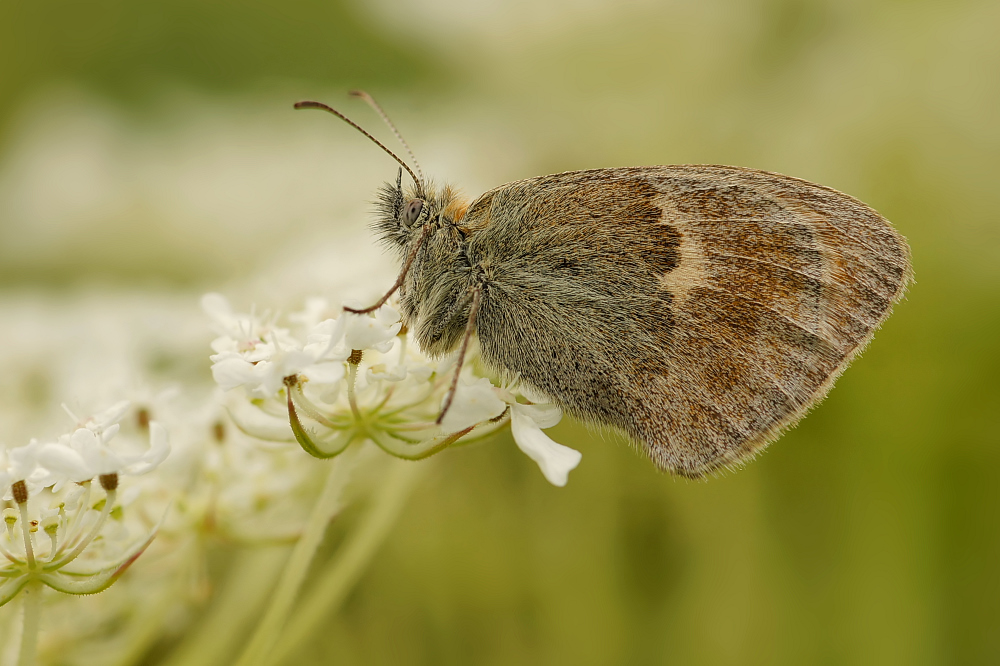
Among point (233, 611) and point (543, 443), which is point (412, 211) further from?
point (233, 611)

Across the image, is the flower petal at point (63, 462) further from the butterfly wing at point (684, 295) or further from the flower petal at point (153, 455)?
the butterfly wing at point (684, 295)

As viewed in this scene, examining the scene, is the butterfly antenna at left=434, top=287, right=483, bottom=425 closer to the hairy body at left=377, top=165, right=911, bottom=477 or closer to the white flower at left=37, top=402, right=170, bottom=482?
the hairy body at left=377, top=165, right=911, bottom=477

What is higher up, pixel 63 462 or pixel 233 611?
pixel 63 462

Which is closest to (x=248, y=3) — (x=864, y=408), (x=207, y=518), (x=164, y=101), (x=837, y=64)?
(x=164, y=101)

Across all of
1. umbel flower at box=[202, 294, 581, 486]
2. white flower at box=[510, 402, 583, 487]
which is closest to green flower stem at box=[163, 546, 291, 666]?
umbel flower at box=[202, 294, 581, 486]

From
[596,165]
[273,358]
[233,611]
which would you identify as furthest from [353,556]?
[596,165]

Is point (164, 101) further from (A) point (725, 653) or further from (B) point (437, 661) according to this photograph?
(A) point (725, 653)

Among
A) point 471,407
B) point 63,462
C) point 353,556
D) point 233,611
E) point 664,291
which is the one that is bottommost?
point 233,611
